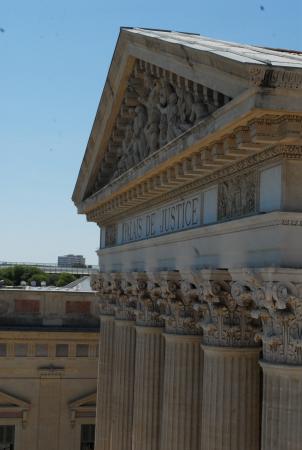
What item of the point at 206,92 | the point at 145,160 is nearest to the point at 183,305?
the point at 145,160

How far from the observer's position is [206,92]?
16.5 metres

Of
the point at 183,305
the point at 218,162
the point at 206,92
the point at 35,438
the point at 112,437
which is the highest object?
the point at 206,92

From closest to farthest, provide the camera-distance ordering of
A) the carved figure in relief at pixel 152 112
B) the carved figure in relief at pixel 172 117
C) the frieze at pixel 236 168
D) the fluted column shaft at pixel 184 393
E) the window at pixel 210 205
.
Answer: the frieze at pixel 236 168 → the window at pixel 210 205 → the carved figure in relief at pixel 172 117 → the fluted column shaft at pixel 184 393 → the carved figure in relief at pixel 152 112

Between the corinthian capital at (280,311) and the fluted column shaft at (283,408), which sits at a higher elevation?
the corinthian capital at (280,311)

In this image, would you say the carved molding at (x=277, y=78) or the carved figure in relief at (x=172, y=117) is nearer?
the carved molding at (x=277, y=78)

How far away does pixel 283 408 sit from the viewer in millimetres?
14695

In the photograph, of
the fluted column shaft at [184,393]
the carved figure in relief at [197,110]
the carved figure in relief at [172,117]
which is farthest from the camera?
the fluted column shaft at [184,393]

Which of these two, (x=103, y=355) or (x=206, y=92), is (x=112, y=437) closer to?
(x=103, y=355)

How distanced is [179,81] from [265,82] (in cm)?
572

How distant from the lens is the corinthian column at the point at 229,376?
17.8 m

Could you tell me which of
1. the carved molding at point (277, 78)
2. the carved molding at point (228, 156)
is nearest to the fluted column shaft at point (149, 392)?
the carved molding at point (228, 156)

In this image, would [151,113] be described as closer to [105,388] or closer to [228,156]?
[228,156]

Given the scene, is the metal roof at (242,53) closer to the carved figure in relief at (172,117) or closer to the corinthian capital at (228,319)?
the carved figure in relief at (172,117)

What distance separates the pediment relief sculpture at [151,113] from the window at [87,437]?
23.8 m
